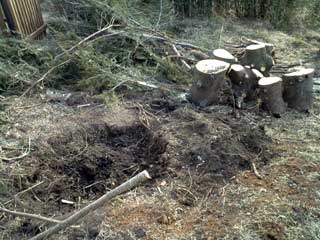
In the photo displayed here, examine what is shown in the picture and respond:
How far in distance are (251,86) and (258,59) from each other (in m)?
0.36

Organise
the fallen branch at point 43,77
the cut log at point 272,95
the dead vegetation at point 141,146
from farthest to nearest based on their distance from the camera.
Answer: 1. the fallen branch at point 43,77
2. the cut log at point 272,95
3. the dead vegetation at point 141,146

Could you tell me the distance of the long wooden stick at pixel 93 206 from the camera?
2439mm

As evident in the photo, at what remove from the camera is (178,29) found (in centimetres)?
659

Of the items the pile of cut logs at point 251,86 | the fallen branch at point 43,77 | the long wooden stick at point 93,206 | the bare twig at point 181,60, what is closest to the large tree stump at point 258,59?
the pile of cut logs at point 251,86

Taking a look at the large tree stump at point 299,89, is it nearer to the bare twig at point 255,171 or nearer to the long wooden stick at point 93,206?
the bare twig at point 255,171

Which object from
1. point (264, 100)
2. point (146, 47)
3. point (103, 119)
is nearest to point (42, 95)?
point (103, 119)

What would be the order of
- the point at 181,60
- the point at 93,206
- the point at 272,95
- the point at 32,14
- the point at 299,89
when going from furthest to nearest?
the point at 32,14
the point at 181,60
the point at 299,89
the point at 272,95
the point at 93,206

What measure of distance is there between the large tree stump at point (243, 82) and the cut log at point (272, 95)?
115mm

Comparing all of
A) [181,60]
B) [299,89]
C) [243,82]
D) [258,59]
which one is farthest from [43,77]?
[299,89]

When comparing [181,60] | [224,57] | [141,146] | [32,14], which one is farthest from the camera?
[32,14]

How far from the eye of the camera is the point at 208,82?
3977 mm

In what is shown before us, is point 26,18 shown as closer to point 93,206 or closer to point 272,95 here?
point 272,95

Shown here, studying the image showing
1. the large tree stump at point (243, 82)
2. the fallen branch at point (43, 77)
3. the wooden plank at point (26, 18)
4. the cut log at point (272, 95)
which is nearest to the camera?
the cut log at point (272, 95)

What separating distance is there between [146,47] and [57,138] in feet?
6.14
